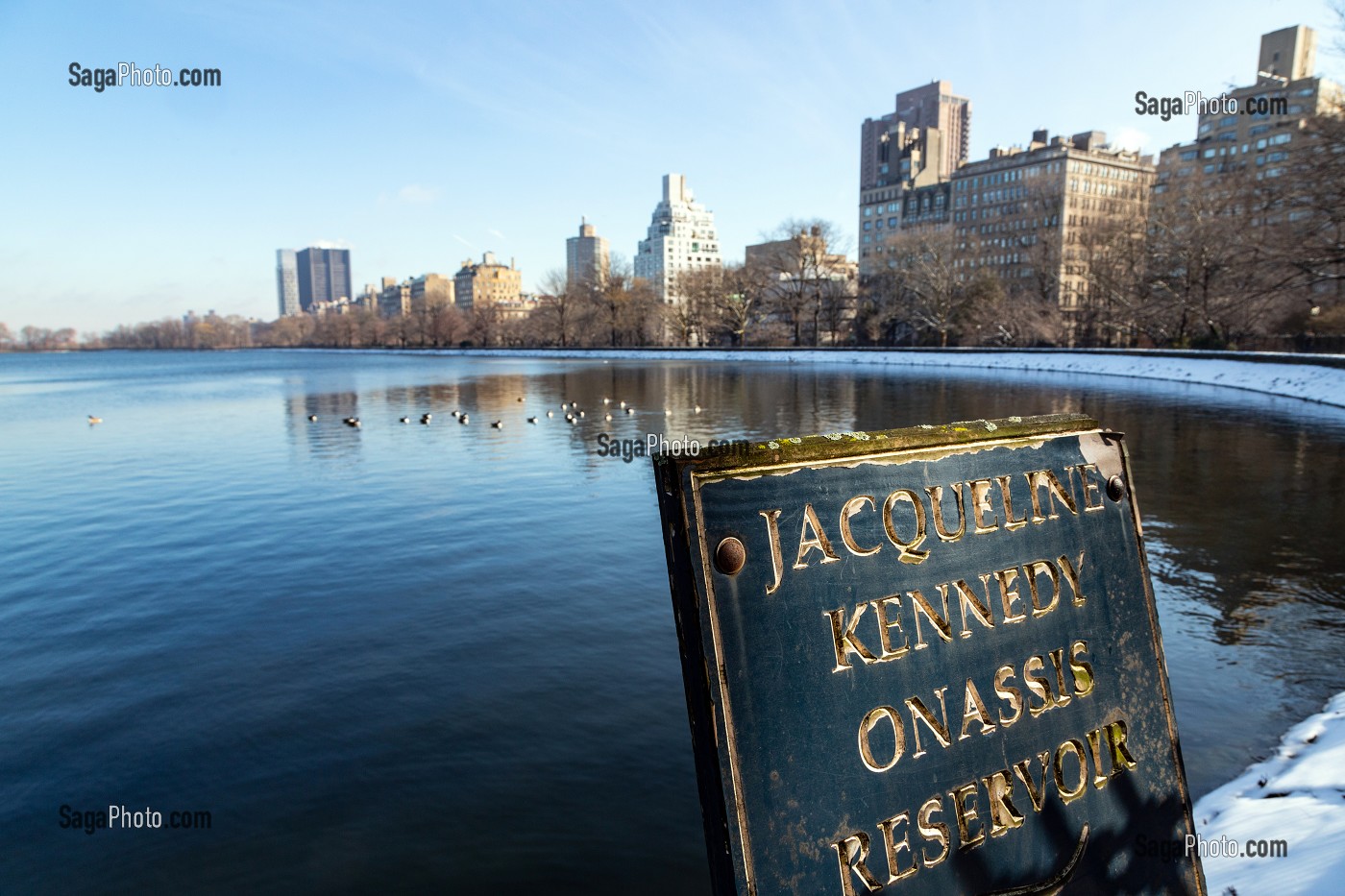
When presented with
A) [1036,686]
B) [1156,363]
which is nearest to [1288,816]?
[1036,686]

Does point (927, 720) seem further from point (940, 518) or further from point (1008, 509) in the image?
point (1008, 509)

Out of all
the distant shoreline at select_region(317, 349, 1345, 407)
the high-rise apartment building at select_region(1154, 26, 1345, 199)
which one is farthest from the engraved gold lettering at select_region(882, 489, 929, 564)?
the high-rise apartment building at select_region(1154, 26, 1345, 199)

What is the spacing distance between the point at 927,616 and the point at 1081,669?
552mm

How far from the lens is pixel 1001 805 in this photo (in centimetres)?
193

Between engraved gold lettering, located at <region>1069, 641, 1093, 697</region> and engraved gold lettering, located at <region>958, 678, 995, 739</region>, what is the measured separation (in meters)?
0.32

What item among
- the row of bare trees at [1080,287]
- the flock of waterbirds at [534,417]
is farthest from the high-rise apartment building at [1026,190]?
the flock of waterbirds at [534,417]

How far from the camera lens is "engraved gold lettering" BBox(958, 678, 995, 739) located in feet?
6.25

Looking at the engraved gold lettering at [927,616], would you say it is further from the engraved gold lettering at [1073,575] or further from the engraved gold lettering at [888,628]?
the engraved gold lettering at [1073,575]

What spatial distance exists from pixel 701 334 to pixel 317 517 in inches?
3411

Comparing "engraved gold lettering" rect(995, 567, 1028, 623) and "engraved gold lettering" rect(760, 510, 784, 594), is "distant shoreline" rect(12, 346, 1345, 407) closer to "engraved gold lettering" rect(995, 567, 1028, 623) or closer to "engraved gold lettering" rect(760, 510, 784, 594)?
"engraved gold lettering" rect(995, 567, 1028, 623)

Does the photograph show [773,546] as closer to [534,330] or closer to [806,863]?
[806,863]

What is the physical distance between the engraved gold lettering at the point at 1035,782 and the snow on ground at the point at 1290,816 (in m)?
2.55

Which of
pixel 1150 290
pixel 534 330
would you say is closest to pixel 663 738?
pixel 1150 290

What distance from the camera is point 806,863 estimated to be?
5.49ft
